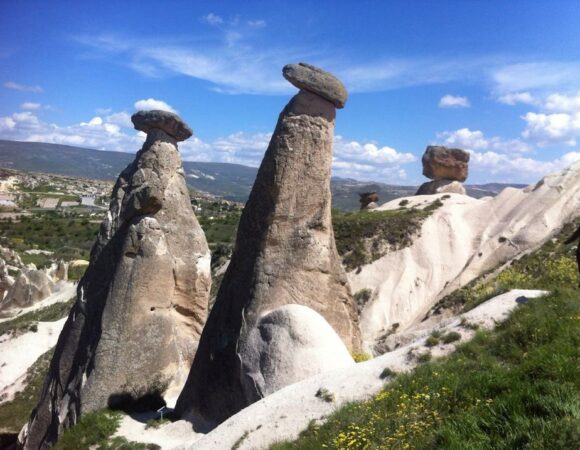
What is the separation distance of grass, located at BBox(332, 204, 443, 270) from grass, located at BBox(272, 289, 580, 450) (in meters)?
16.9

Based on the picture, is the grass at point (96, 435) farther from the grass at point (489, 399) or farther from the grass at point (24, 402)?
the grass at point (24, 402)

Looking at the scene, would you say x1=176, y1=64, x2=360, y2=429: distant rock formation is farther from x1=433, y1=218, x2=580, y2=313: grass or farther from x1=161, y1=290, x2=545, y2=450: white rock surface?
x1=433, y1=218, x2=580, y2=313: grass

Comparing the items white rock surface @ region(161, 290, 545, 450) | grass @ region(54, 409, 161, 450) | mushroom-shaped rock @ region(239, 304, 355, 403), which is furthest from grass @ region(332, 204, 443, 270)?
white rock surface @ region(161, 290, 545, 450)

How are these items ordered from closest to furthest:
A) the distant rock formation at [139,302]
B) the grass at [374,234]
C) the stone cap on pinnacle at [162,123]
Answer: the distant rock formation at [139,302] → the stone cap on pinnacle at [162,123] → the grass at [374,234]

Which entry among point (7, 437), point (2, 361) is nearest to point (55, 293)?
point (2, 361)

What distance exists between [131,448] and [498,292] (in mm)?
5911

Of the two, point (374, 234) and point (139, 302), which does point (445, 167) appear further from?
point (139, 302)

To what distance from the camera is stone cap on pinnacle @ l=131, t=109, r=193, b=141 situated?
35.5 ft

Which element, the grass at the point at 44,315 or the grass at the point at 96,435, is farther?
the grass at the point at 44,315

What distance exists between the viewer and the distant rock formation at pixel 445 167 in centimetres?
3288

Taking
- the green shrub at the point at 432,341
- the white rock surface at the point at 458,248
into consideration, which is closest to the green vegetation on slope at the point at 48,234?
the white rock surface at the point at 458,248

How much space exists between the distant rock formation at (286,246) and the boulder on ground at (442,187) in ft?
79.2

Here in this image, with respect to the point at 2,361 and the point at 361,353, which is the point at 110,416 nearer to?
the point at 361,353

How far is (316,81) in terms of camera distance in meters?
8.99
